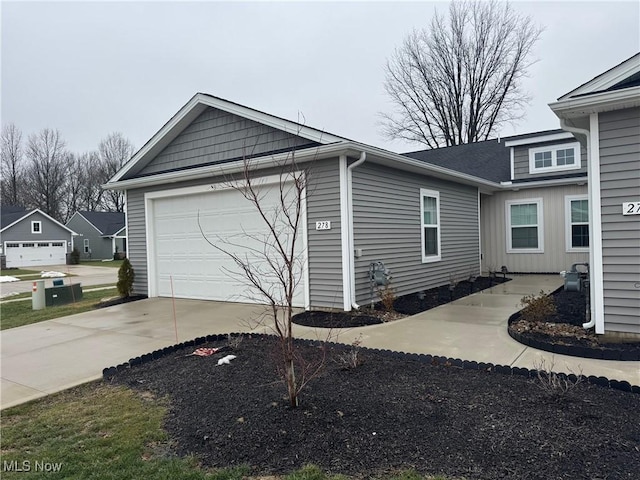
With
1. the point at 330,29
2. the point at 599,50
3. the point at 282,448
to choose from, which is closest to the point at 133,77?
the point at 330,29

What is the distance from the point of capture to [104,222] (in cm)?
3916

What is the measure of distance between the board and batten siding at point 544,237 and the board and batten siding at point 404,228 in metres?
1.51

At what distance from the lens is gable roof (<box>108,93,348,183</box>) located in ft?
24.0

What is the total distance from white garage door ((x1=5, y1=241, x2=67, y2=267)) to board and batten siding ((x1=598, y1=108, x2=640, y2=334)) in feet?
120

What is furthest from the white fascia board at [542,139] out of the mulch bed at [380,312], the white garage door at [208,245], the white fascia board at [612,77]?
the white garage door at [208,245]

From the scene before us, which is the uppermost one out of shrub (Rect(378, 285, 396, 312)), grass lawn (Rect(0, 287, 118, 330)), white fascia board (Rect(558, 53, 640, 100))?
white fascia board (Rect(558, 53, 640, 100))

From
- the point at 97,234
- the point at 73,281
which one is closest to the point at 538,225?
the point at 73,281

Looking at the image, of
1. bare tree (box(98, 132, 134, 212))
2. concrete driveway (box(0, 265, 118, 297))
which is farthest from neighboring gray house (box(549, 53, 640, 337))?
bare tree (box(98, 132, 134, 212))

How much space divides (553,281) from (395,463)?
10078 mm

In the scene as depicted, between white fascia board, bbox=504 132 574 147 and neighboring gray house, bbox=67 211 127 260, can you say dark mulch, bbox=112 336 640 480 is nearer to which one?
white fascia board, bbox=504 132 574 147

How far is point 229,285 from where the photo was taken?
9.00 metres

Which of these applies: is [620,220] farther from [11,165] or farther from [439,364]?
[11,165]

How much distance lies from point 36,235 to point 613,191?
A: 37.6 metres

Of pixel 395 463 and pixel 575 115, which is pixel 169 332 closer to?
pixel 395 463
